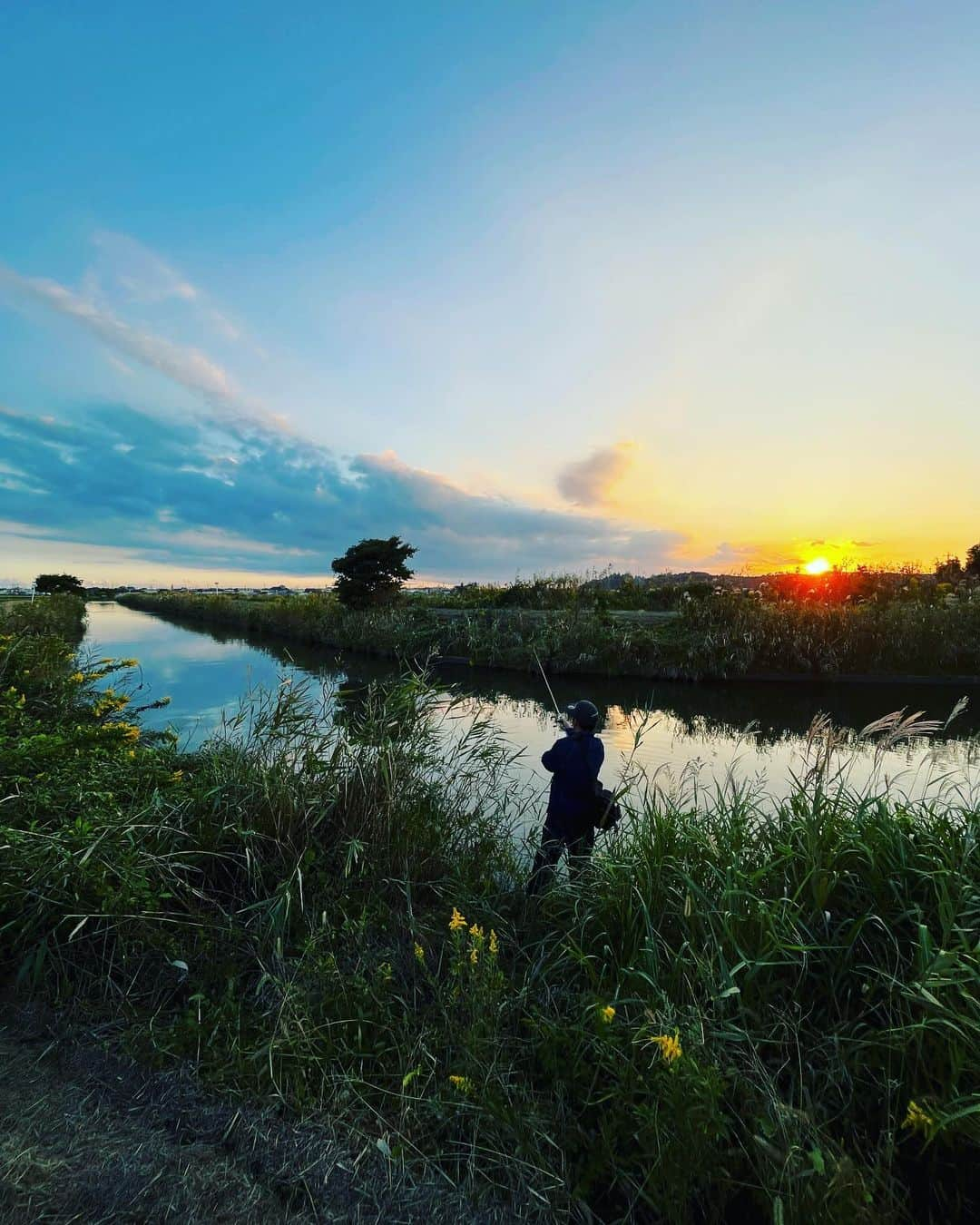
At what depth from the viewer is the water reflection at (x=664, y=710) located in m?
9.34

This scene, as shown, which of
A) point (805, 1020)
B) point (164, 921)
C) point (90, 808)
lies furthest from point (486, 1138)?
point (90, 808)

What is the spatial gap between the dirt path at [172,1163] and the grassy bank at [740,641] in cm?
1512

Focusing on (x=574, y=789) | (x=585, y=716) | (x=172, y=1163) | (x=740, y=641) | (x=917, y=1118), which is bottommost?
(x=172, y=1163)

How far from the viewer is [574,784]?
4.86 m

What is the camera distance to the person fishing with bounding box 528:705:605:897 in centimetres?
479

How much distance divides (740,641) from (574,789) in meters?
17.4

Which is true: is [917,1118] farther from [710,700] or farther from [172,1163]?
[710,700]

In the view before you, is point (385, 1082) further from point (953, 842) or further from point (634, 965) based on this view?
point (953, 842)

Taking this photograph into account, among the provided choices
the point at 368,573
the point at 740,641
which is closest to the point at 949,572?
the point at 740,641

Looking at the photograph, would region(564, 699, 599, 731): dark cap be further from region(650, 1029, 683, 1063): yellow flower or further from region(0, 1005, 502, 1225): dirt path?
region(0, 1005, 502, 1225): dirt path

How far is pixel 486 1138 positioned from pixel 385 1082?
1.84 ft

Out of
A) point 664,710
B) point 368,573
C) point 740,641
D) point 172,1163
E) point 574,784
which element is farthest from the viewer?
point 368,573

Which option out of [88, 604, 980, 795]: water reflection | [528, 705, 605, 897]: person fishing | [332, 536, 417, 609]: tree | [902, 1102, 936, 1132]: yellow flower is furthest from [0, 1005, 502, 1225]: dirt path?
[332, 536, 417, 609]: tree

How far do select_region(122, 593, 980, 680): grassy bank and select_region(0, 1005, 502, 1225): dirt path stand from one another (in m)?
15.1
